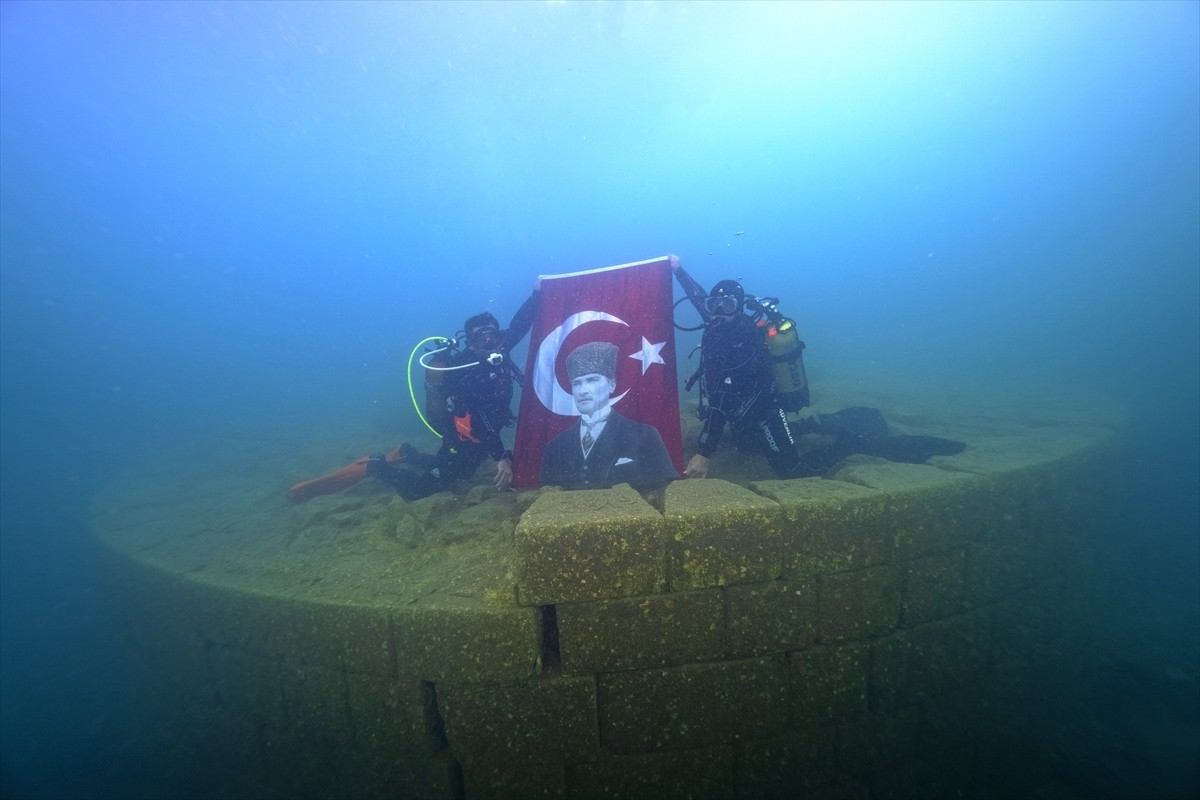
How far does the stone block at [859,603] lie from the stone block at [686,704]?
46 centimetres

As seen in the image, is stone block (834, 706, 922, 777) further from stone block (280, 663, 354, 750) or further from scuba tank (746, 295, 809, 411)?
stone block (280, 663, 354, 750)

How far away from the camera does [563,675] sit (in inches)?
107

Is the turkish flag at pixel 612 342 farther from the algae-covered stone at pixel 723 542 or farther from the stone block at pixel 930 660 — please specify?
the stone block at pixel 930 660

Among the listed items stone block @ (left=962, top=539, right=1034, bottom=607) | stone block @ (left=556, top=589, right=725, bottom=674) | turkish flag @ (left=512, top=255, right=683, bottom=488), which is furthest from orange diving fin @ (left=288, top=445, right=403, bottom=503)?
stone block @ (left=962, top=539, right=1034, bottom=607)

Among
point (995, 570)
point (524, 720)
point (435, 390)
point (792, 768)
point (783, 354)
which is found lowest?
point (792, 768)

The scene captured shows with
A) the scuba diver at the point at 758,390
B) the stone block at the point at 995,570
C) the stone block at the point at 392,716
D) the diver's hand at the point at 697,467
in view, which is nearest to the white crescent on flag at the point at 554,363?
the scuba diver at the point at 758,390

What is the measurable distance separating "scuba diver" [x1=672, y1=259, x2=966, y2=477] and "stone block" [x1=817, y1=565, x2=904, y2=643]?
6.06 ft

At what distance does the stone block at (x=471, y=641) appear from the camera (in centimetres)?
270

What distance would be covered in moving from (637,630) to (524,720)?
946mm

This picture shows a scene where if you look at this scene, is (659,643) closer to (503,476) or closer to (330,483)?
(503,476)

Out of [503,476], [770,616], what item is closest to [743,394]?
[770,616]

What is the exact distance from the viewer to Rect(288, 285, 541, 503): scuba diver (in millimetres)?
5711

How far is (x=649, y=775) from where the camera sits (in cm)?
284

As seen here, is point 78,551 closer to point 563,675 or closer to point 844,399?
point 563,675
